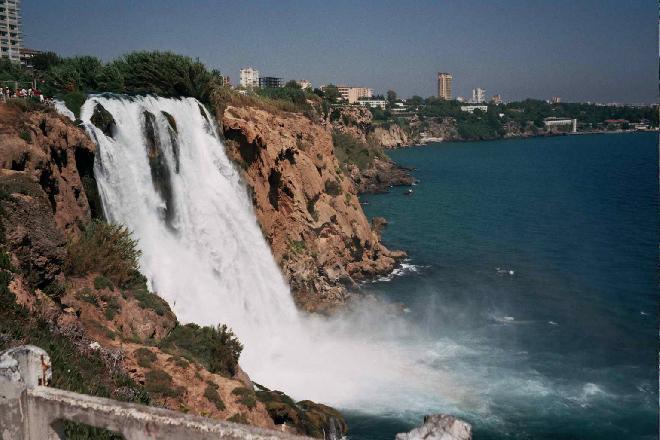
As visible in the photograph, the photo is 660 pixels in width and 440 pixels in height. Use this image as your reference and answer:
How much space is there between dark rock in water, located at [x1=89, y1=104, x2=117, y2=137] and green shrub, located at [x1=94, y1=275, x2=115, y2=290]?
6953 millimetres

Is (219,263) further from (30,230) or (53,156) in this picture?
(30,230)

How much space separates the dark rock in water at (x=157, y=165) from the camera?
75.3 ft

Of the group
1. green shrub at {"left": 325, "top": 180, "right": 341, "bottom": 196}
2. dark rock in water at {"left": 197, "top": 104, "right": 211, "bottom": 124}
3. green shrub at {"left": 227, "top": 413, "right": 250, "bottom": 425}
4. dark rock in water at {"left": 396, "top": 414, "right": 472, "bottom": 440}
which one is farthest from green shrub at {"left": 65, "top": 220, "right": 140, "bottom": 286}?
green shrub at {"left": 325, "top": 180, "right": 341, "bottom": 196}

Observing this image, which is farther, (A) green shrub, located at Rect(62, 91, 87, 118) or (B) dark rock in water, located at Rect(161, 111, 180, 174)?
(B) dark rock in water, located at Rect(161, 111, 180, 174)

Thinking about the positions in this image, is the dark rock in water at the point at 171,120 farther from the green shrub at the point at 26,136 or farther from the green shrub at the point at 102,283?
the green shrub at the point at 102,283

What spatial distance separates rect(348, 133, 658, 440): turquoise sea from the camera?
72.3ft

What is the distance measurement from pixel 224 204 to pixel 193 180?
84.2 inches

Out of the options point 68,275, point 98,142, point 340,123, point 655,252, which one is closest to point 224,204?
point 98,142

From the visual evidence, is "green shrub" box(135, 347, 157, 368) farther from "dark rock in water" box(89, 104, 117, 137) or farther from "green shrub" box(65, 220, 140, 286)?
"dark rock in water" box(89, 104, 117, 137)

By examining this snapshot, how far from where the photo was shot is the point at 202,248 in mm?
24922

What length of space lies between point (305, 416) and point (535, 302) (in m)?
22.1

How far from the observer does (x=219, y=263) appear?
25.6 m

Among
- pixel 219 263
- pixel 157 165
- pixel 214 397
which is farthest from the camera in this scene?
pixel 219 263

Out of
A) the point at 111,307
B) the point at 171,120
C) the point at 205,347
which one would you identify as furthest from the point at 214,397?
the point at 171,120
